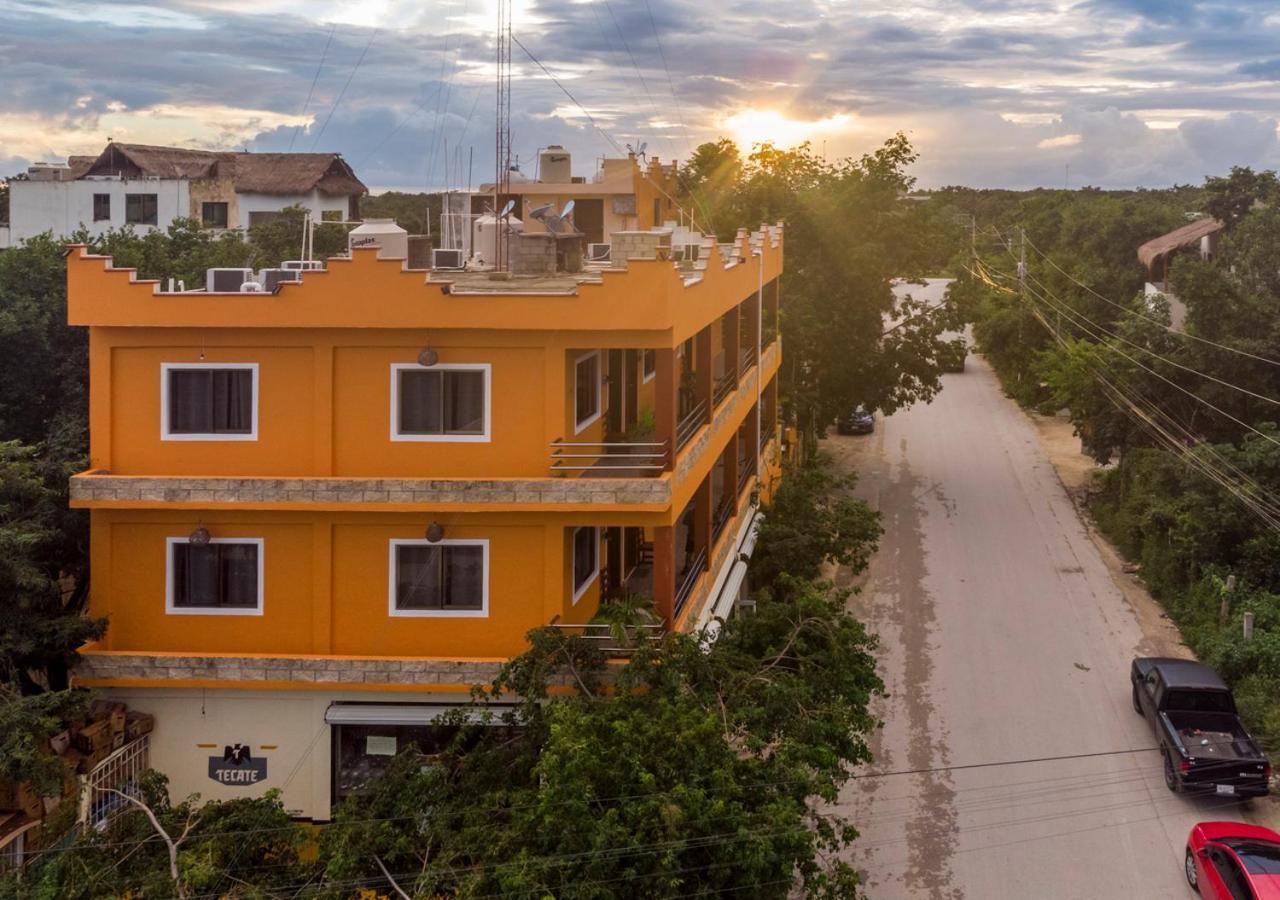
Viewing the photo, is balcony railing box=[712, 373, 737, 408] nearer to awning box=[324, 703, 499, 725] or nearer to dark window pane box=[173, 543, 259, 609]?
awning box=[324, 703, 499, 725]

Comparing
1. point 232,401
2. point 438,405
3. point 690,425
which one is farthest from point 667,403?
point 232,401

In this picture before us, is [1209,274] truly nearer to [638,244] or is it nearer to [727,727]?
[638,244]

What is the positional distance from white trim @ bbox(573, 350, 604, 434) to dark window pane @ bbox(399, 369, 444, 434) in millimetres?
1864

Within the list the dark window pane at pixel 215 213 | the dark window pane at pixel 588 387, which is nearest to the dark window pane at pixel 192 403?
the dark window pane at pixel 588 387

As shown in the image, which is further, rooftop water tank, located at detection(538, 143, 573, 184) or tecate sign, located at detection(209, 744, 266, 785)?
rooftop water tank, located at detection(538, 143, 573, 184)

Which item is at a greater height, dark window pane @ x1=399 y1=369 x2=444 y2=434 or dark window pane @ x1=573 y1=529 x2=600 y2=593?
dark window pane @ x1=399 y1=369 x2=444 y2=434

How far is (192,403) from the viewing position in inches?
709

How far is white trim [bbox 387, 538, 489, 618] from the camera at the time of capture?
58.2ft

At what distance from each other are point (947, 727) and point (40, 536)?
50.1ft

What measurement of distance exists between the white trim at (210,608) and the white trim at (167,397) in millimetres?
1356

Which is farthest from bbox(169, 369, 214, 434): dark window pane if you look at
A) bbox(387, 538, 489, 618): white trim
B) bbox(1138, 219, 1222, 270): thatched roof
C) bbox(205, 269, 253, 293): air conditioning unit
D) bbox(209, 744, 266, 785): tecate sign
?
bbox(1138, 219, 1222, 270): thatched roof

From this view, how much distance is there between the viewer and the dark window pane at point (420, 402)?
696 inches

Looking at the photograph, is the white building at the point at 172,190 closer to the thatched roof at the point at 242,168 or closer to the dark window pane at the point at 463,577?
the thatched roof at the point at 242,168

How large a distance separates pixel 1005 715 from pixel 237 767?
535 inches
